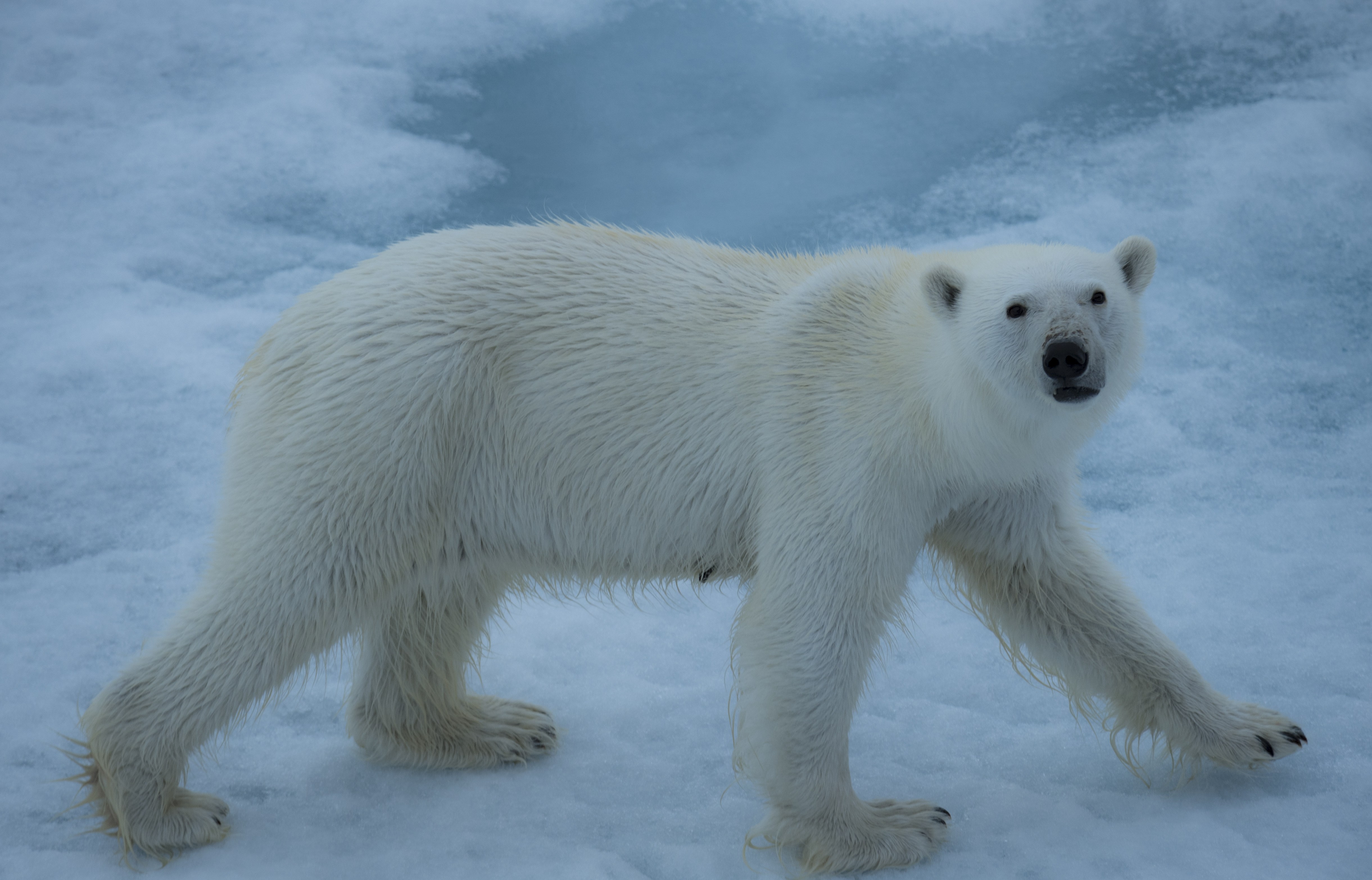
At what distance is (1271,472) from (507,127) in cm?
572

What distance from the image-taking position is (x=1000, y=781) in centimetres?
380

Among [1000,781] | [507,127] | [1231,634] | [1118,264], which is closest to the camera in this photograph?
[1118,264]

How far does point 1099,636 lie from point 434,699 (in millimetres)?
2037

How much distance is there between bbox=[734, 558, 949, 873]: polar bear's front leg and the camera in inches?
128

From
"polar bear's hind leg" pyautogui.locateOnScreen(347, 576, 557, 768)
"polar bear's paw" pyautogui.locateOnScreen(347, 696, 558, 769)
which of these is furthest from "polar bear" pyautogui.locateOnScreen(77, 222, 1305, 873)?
"polar bear's paw" pyautogui.locateOnScreen(347, 696, 558, 769)

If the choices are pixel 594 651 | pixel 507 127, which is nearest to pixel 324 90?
pixel 507 127

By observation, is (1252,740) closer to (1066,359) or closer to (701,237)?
(1066,359)

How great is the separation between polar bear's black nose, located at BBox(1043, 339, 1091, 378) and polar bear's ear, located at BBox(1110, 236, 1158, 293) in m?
0.40

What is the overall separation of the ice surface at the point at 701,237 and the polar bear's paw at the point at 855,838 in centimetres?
8

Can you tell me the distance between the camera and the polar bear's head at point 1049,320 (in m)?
2.88

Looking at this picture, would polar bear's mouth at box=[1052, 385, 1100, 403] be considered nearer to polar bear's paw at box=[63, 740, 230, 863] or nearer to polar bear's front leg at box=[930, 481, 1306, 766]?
polar bear's front leg at box=[930, 481, 1306, 766]

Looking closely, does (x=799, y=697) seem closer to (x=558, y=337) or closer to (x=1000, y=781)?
(x=1000, y=781)

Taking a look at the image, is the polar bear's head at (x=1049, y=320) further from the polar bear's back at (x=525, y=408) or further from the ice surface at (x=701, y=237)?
the ice surface at (x=701, y=237)

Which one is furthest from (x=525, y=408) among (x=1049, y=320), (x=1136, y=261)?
(x=1136, y=261)
